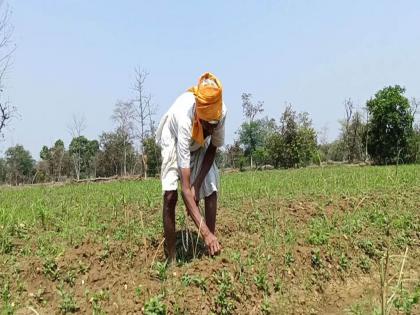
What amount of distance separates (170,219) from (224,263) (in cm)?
58

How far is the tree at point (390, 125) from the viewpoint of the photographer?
29.1 m

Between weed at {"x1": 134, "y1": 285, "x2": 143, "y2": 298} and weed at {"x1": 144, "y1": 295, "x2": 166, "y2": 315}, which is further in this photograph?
weed at {"x1": 134, "y1": 285, "x2": 143, "y2": 298}

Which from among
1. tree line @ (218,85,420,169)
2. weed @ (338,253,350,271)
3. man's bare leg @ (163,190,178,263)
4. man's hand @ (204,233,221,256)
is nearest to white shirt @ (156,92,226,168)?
man's bare leg @ (163,190,178,263)

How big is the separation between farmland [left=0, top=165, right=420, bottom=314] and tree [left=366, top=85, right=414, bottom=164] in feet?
81.3

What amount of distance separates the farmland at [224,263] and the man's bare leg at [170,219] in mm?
121

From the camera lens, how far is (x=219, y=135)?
12.4 ft

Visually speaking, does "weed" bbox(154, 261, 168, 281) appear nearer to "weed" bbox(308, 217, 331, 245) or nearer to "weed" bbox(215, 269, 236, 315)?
"weed" bbox(215, 269, 236, 315)

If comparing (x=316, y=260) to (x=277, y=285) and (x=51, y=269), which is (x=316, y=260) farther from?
(x=51, y=269)

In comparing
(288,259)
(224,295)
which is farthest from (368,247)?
(224,295)

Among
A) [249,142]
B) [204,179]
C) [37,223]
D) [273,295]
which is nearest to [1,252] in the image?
[37,223]

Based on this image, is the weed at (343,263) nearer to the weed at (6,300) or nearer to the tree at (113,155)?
the weed at (6,300)

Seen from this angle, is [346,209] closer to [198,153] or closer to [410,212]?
[410,212]

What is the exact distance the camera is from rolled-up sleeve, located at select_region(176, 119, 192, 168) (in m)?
3.47

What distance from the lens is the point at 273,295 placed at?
376cm
